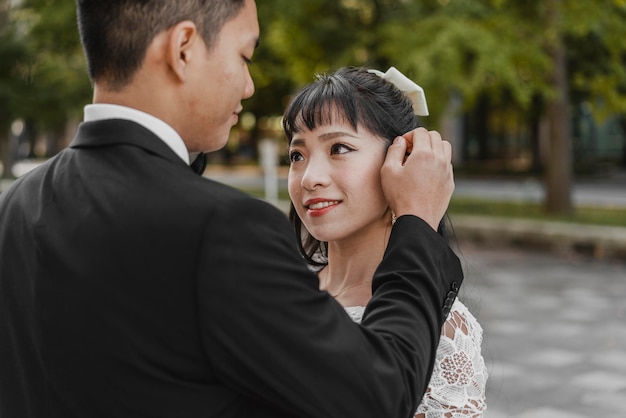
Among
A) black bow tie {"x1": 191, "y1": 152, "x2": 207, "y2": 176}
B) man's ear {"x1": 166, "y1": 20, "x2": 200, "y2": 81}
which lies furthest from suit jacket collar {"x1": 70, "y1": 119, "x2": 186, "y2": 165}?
black bow tie {"x1": 191, "y1": 152, "x2": 207, "y2": 176}

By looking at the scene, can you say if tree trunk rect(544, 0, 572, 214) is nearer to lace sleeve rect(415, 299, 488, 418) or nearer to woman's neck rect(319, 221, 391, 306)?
woman's neck rect(319, 221, 391, 306)

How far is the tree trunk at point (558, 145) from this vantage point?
14.1 meters

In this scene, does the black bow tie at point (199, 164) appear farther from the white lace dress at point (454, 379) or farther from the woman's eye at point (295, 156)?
the white lace dress at point (454, 379)

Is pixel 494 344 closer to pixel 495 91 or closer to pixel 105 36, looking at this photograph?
pixel 105 36

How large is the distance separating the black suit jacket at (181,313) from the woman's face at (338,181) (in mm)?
732

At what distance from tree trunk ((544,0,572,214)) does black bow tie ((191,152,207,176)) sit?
13.3 m

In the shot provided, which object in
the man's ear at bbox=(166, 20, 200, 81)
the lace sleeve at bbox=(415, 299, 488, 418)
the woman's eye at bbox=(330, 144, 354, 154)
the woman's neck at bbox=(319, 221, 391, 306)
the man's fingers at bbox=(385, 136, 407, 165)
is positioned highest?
the man's ear at bbox=(166, 20, 200, 81)

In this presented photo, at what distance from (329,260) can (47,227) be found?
1.12m

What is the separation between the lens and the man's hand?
4.97ft

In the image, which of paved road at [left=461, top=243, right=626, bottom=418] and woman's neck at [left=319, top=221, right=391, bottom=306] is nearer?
woman's neck at [left=319, top=221, right=391, bottom=306]

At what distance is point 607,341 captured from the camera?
6.42 metres

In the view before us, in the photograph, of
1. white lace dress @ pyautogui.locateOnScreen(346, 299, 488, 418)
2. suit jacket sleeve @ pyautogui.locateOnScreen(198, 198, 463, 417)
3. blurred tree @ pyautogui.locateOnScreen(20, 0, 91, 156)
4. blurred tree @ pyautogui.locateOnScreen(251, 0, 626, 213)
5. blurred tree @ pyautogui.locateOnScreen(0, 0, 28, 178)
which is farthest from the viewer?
blurred tree @ pyautogui.locateOnScreen(0, 0, 28, 178)

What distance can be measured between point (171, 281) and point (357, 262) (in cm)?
106

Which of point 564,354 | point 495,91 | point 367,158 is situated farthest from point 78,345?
point 495,91
